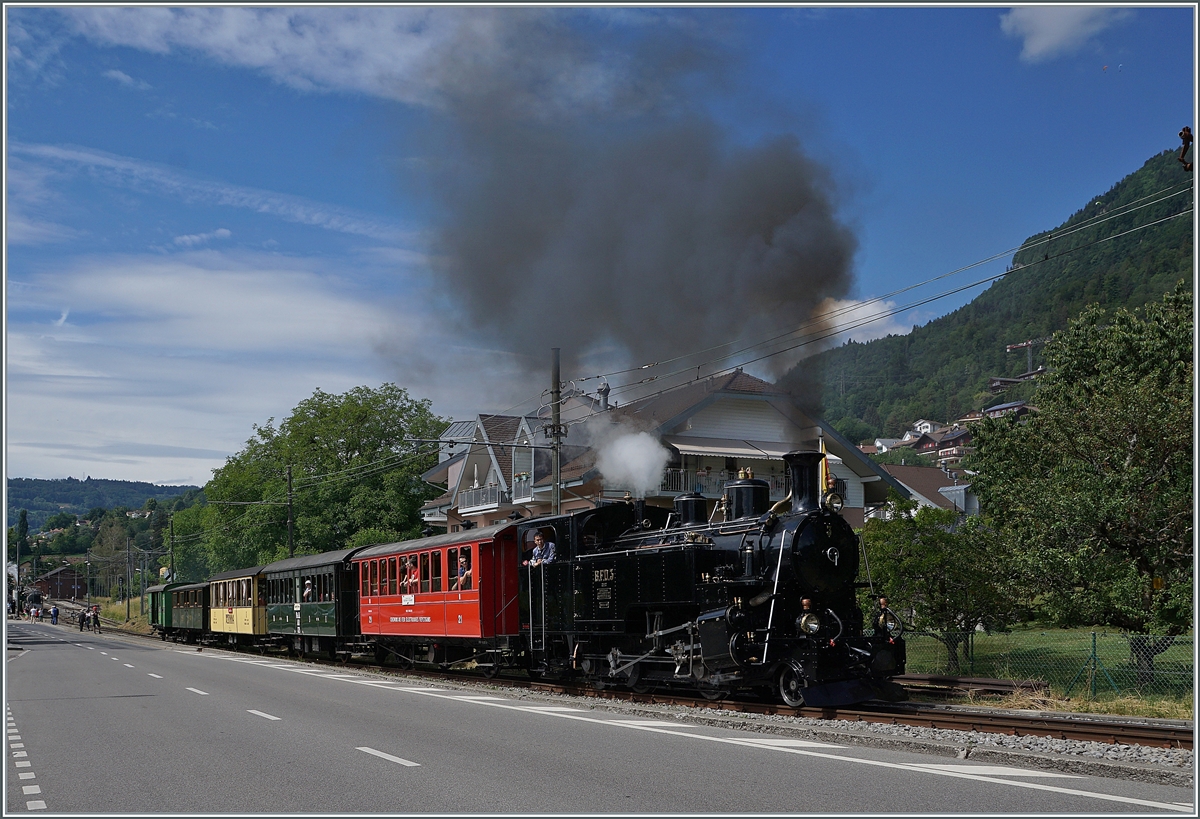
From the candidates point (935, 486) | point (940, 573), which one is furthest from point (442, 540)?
point (935, 486)

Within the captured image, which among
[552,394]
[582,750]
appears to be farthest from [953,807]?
[552,394]

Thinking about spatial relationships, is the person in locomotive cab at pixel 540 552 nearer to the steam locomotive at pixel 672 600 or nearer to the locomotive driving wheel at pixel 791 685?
the steam locomotive at pixel 672 600

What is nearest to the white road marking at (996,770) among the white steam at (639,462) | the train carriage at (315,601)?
the white steam at (639,462)

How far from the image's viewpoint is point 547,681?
793 inches

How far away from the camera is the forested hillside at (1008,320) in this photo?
62.9 meters

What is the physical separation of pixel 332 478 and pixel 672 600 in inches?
1840

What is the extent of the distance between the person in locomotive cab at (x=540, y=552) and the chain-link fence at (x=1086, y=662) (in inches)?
282

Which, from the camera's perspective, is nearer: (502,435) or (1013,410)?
(1013,410)

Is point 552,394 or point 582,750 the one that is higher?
point 552,394

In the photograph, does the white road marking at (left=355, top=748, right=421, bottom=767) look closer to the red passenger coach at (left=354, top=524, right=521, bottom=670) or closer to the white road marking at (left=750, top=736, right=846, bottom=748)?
the white road marking at (left=750, top=736, right=846, bottom=748)

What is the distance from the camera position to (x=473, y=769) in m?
9.25

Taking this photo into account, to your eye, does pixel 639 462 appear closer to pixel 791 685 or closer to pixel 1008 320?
pixel 791 685

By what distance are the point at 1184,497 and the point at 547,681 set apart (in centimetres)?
1161

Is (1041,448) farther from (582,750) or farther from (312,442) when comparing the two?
(312,442)
